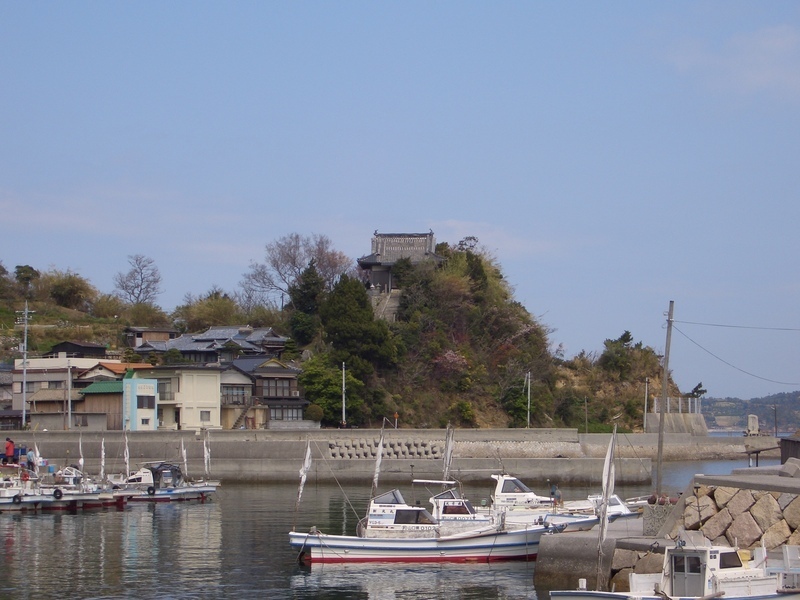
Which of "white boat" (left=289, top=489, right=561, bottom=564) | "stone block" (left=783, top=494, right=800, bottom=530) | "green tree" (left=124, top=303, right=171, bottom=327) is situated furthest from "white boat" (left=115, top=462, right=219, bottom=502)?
"green tree" (left=124, top=303, right=171, bottom=327)

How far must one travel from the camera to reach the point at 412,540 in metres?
31.3

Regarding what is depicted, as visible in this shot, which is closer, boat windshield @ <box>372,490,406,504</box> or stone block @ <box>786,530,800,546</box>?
stone block @ <box>786,530,800,546</box>

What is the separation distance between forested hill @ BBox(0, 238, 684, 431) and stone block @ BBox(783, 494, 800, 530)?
1882 inches

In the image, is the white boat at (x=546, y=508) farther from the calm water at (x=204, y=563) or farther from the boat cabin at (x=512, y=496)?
the calm water at (x=204, y=563)

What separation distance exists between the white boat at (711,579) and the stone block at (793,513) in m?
3.72

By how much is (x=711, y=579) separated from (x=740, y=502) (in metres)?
5.62

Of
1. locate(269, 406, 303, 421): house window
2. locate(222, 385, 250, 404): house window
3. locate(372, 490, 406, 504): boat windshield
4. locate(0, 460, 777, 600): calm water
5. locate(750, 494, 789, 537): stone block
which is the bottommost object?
locate(0, 460, 777, 600): calm water

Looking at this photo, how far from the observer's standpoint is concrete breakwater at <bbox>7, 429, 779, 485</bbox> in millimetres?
58000

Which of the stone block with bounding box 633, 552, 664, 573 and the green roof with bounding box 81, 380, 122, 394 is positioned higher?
the green roof with bounding box 81, 380, 122, 394

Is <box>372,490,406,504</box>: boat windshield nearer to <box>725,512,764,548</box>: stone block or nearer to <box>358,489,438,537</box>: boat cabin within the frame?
<box>358,489,438,537</box>: boat cabin

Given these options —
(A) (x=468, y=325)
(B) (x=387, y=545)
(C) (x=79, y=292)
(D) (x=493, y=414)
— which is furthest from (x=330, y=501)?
(C) (x=79, y=292)

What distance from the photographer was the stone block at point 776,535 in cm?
2364

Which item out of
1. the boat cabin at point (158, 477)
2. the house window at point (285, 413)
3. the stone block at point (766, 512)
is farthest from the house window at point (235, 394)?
the stone block at point (766, 512)

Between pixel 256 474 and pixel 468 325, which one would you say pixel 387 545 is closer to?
pixel 256 474
